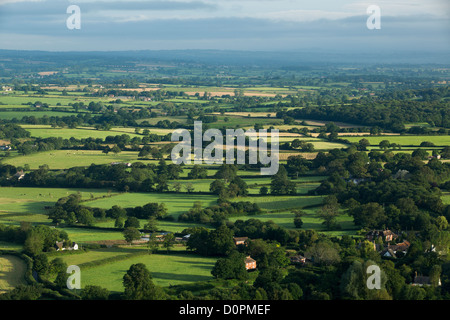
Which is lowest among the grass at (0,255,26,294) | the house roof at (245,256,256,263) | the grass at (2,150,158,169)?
the grass at (0,255,26,294)

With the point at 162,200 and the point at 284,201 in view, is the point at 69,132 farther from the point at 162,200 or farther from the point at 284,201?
the point at 284,201

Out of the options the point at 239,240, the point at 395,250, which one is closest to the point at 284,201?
the point at 239,240

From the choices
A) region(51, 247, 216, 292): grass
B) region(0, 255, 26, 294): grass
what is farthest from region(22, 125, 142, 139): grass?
region(0, 255, 26, 294): grass

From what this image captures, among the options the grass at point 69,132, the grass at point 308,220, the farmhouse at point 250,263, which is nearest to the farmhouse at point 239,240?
the farmhouse at point 250,263

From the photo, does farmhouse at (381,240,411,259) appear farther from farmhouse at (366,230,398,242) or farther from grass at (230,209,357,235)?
grass at (230,209,357,235)

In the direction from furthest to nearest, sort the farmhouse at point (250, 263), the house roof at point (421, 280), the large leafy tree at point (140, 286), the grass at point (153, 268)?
the farmhouse at point (250, 263) < the grass at point (153, 268) < the house roof at point (421, 280) < the large leafy tree at point (140, 286)

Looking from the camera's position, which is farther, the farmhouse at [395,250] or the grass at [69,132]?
the grass at [69,132]

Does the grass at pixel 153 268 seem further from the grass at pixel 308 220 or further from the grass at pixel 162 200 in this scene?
the grass at pixel 162 200

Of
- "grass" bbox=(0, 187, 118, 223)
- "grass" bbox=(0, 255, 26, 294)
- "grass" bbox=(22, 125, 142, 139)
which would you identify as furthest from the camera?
"grass" bbox=(22, 125, 142, 139)

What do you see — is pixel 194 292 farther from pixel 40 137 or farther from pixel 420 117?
pixel 420 117
